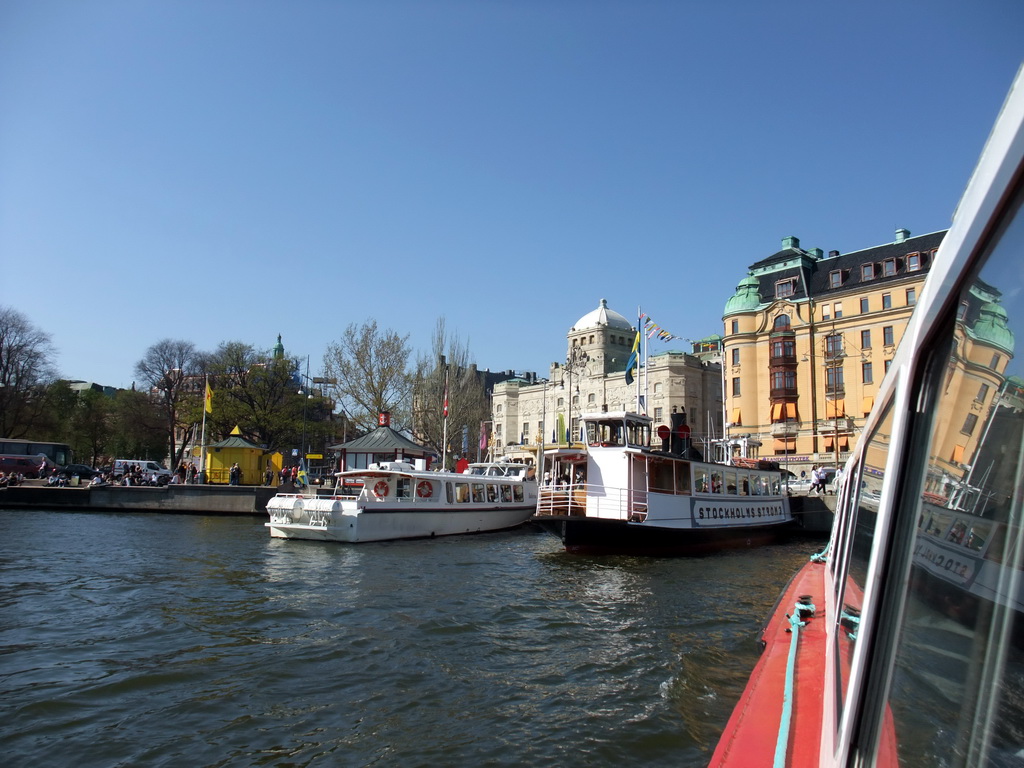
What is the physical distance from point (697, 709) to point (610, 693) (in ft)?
3.43

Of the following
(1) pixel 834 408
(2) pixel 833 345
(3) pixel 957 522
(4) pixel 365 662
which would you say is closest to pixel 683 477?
(4) pixel 365 662

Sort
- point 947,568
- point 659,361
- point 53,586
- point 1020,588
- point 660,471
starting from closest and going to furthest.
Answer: point 1020,588 < point 947,568 < point 53,586 < point 660,471 < point 659,361

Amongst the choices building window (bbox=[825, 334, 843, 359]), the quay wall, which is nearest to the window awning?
building window (bbox=[825, 334, 843, 359])

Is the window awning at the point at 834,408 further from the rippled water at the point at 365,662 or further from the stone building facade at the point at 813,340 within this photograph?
the rippled water at the point at 365,662

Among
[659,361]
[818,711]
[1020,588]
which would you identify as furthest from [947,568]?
[659,361]

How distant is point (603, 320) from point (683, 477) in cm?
6705

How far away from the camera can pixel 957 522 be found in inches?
69.5

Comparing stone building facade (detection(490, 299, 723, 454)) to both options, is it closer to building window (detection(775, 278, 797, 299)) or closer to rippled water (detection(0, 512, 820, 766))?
building window (detection(775, 278, 797, 299))

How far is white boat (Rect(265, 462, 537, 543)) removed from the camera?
23.3m

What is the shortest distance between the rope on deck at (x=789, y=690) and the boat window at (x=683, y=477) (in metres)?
14.9

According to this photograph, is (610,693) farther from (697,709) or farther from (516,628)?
(516,628)

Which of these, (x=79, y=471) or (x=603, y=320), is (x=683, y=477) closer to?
(x=79, y=471)

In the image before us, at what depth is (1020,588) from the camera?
1.38 metres

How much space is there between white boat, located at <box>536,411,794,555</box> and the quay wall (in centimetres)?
1936
